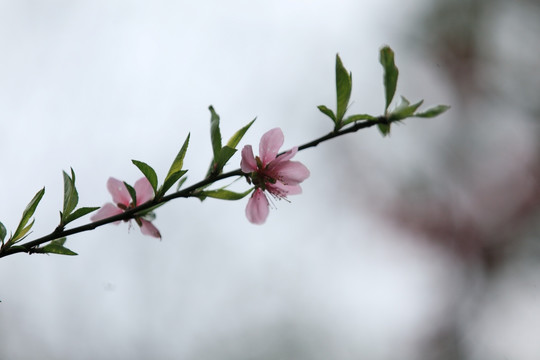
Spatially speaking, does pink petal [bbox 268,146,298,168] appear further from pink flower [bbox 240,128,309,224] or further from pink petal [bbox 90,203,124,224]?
pink petal [bbox 90,203,124,224]

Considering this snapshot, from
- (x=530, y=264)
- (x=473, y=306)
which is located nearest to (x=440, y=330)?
(x=473, y=306)

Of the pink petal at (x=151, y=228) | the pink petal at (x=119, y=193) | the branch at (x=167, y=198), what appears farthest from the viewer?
the pink petal at (x=119, y=193)

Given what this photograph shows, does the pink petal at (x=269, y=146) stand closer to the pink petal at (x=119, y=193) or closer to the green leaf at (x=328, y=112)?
the green leaf at (x=328, y=112)

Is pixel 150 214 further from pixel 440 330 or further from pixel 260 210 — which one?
pixel 440 330

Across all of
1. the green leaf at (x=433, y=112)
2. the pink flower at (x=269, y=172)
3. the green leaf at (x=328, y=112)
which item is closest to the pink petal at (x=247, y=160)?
the pink flower at (x=269, y=172)

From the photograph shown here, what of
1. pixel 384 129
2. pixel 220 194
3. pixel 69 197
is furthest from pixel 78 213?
pixel 384 129

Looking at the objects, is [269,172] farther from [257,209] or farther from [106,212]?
[106,212]
